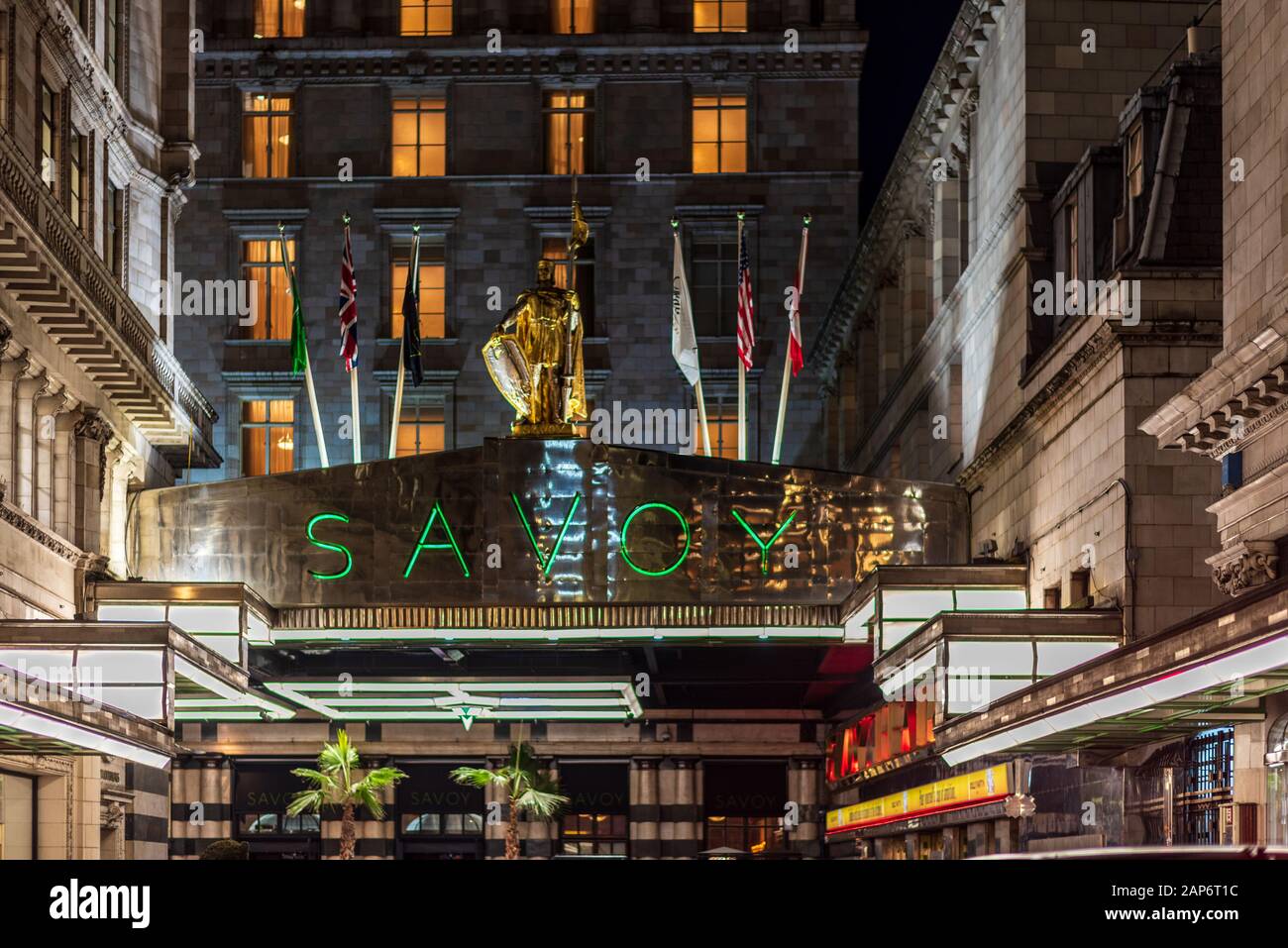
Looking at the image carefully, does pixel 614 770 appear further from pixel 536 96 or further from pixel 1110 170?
pixel 1110 170

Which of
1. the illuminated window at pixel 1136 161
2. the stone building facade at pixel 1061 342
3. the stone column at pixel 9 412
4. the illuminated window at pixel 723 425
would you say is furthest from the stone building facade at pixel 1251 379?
the illuminated window at pixel 723 425

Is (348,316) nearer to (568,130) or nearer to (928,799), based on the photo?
(928,799)

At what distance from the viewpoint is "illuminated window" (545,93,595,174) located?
70.2m

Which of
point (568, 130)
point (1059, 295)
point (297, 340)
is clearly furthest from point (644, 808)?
point (1059, 295)

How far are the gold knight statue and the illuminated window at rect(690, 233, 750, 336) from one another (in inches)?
1039

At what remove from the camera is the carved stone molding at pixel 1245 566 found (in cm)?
2466

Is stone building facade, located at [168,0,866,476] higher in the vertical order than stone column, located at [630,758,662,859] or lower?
higher

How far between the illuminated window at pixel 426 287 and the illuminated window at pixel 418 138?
9.42 ft

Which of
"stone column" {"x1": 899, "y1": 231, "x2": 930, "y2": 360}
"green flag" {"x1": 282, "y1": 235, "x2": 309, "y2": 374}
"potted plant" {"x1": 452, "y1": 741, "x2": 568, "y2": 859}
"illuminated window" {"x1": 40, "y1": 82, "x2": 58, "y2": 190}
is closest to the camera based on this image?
"illuminated window" {"x1": 40, "y1": 82, "x2": 58, "y2": 190}

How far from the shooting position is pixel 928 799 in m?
42.1

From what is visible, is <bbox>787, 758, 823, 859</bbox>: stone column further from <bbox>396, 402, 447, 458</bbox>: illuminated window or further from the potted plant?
<bbox>396, 402, 447, 458</bbox>: illuminated window

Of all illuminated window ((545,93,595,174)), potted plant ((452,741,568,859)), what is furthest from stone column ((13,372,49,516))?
illuminated window ((545,93,595,174))

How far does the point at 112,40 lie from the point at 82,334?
9958 millimetres
